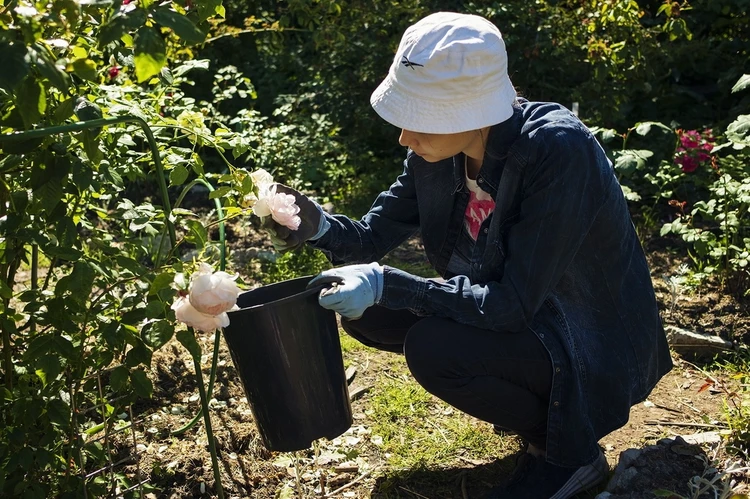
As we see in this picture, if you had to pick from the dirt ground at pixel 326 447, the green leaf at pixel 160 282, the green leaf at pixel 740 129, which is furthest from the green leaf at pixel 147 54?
the green leaf at pixel 740 129

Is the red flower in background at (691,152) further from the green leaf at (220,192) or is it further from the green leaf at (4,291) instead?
the green leaf at (4,291)

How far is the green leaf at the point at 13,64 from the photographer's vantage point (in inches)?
54.7

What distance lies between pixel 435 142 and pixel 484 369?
576mm

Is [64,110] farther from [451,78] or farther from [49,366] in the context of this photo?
[451,78]

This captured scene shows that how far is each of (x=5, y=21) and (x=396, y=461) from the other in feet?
5.23

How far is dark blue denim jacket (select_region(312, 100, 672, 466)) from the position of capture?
6.88ft

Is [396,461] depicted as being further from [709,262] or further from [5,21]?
[709,262]

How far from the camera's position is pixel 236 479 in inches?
97.9

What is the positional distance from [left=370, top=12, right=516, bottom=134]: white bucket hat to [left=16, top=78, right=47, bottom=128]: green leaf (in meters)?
0.80

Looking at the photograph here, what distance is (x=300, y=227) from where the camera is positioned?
7.70 feet

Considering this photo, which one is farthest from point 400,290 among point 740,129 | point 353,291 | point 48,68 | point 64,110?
point 740,129

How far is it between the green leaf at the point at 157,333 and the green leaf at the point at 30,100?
465 millimetres

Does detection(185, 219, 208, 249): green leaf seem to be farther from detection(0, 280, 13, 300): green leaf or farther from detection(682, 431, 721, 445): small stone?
detection(682, 431, 721, 445): small stone

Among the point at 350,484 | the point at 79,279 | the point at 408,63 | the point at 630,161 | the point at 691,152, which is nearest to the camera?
the point at 79,279
